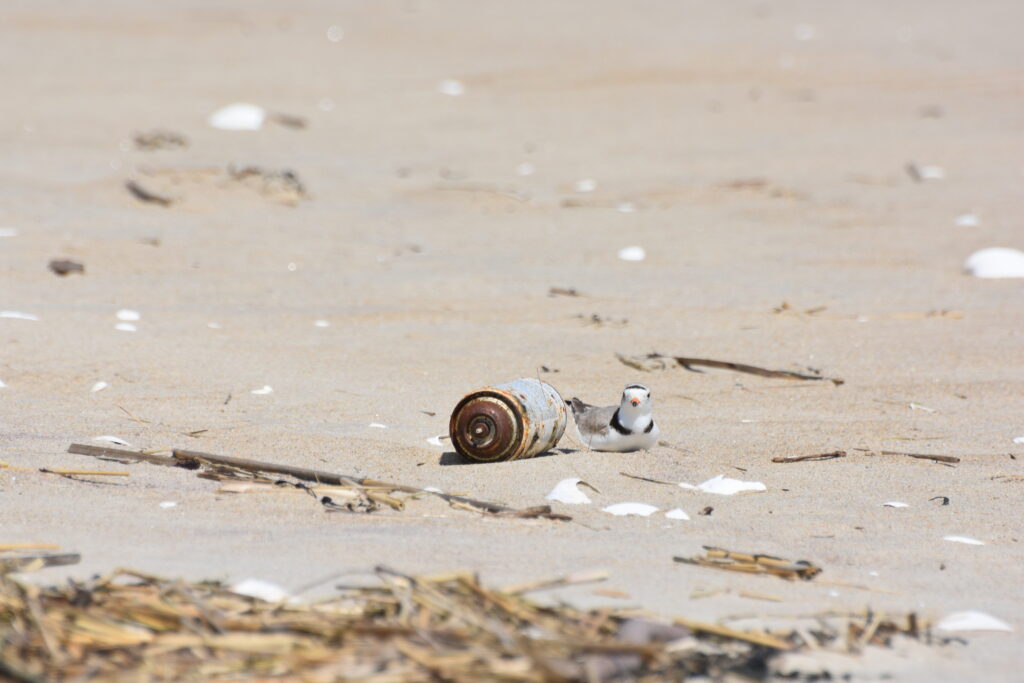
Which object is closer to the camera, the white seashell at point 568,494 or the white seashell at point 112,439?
the white seashell at point 568,494

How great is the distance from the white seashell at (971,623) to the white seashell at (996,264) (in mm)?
4229

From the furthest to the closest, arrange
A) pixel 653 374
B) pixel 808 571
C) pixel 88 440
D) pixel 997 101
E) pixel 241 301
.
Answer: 1. pixel 997 101
2. pixel 241 301
3. pixel 653 374
4. pixel 88 440
5. pixel 808 571

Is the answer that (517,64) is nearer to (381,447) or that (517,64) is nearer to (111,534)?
(381,447)

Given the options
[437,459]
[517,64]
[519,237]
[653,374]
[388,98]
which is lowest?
[437,459]

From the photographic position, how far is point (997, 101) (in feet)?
37.0

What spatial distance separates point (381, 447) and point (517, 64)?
9.23 metres

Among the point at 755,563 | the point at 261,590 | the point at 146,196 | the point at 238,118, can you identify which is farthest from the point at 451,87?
the point at 261,590

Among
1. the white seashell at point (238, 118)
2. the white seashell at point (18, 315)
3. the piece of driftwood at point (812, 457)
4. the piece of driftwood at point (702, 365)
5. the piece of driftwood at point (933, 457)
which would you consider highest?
the white seashell at point (238, 118)

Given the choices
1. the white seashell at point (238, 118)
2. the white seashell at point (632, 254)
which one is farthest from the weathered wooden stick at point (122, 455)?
the white seashell at point (238, 118)

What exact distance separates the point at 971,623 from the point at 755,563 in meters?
0.53

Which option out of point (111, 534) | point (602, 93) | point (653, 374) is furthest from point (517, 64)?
point (111, 534)

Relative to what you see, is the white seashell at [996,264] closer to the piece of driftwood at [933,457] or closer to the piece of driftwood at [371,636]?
the piece of driftwood at [933,457]

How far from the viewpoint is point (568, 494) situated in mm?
3557

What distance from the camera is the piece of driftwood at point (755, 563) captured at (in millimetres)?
2967
